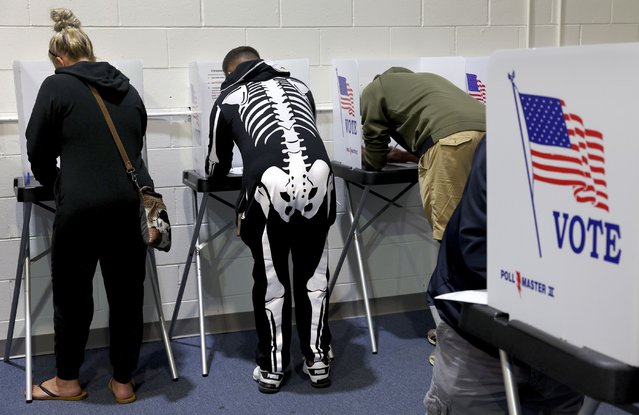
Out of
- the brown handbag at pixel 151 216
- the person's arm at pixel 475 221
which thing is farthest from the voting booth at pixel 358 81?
the person's arm at pixel 475 221

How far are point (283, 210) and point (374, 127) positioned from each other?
0.63m

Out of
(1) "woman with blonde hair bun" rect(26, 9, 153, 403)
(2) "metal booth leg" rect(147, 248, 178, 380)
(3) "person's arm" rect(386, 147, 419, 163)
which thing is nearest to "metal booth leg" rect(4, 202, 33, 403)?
(1) "woman with blonde hair bun" rect(26, 9, 153, 403)

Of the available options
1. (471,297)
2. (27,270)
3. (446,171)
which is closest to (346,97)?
(446,171)

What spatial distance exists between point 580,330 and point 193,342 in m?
2.58

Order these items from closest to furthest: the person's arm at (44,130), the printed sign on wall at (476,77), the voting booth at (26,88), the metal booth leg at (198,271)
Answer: the person's arm at (44,130) < the voting booth at (26,88) < the metal booth leg at (198,271) < the printed sign on wall at (476,77)

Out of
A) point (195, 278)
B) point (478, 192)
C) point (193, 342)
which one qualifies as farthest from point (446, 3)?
point (478, 192)

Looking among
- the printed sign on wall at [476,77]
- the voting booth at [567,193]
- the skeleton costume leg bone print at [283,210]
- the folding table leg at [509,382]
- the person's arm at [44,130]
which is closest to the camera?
the voting booth at [567,193]

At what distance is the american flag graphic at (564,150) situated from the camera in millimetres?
917

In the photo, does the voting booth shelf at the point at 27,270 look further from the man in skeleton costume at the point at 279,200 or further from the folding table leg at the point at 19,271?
the man in skeleton costume at the point at 279,200

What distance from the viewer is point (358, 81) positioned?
10.4ft

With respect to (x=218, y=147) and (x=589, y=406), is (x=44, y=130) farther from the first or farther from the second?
(x=589, y=406)

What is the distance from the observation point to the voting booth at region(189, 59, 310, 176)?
3.09 m

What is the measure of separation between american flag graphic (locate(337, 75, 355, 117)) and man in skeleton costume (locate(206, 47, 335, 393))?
0.45 m

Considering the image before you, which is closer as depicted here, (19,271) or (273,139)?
(273,139)
